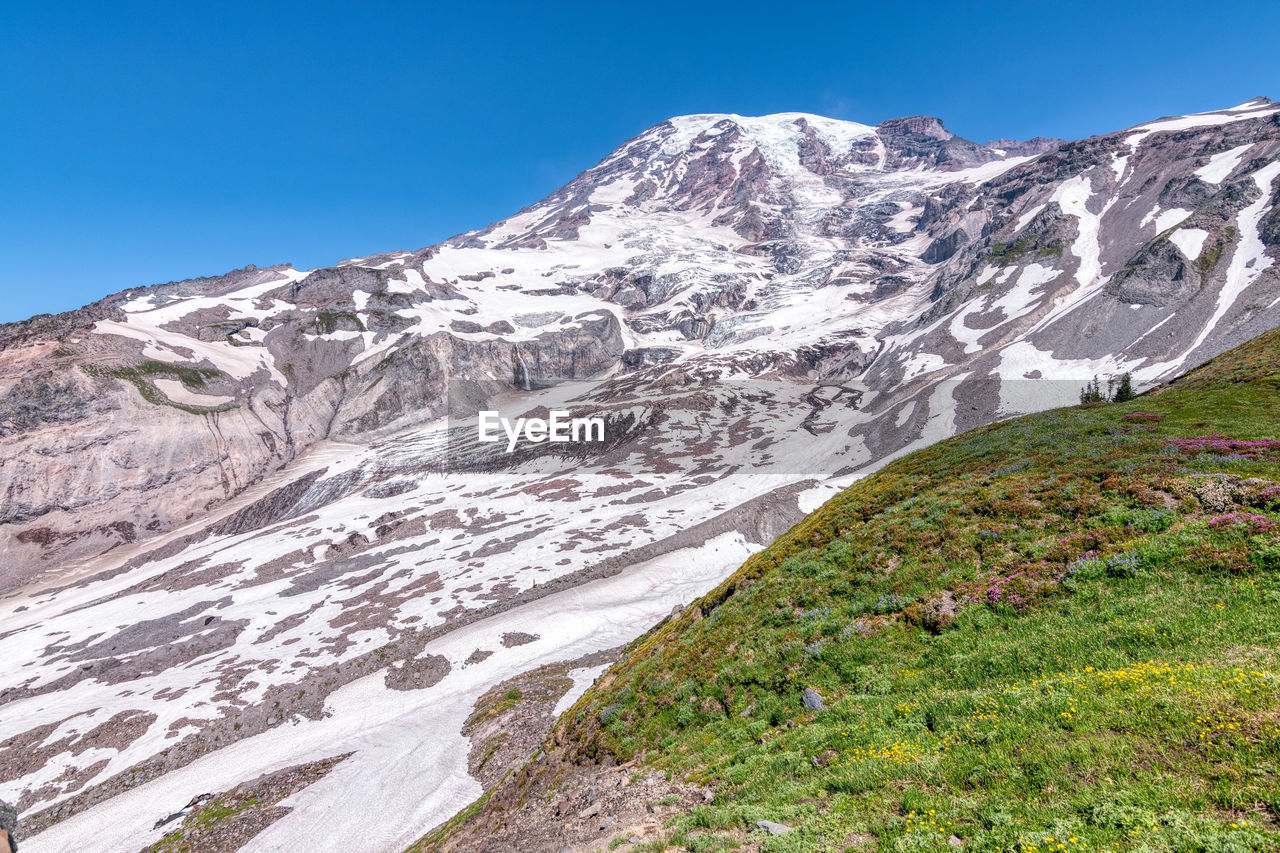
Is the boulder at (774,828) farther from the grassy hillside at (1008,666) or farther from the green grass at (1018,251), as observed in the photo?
the green grass at (1018,251)

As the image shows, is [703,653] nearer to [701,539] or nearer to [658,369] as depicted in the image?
[701,539]

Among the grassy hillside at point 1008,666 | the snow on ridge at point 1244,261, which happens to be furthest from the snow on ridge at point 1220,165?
the grassy hillside at point 1008,666

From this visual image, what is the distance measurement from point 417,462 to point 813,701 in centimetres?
11211

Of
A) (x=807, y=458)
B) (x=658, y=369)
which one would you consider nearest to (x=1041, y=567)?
(x=807, y=458)

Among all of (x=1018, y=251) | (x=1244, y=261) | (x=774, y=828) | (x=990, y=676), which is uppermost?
(x=1018, y=251)

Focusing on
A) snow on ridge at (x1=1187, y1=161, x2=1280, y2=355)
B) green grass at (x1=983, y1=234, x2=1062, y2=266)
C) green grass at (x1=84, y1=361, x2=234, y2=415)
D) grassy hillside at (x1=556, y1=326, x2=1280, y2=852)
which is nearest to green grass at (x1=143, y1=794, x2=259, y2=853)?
grassy hillside at (x1=556, y1=326, x2=1280, y2=852)

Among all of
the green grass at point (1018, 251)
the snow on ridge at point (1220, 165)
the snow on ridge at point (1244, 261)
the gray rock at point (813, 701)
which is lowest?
the gray rock at point (813, 701)

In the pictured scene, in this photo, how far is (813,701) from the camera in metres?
11.9

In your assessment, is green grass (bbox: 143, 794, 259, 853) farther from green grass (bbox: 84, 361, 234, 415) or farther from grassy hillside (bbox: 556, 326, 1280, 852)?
green grass (bbox: 84, 361, 234, 415)

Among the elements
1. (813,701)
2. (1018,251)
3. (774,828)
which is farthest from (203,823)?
(1018,251)

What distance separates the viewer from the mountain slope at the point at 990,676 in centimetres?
615

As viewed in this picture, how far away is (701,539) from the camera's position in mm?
60156

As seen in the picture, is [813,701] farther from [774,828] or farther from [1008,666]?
[774,828]

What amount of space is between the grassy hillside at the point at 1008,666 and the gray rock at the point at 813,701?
0.21m
